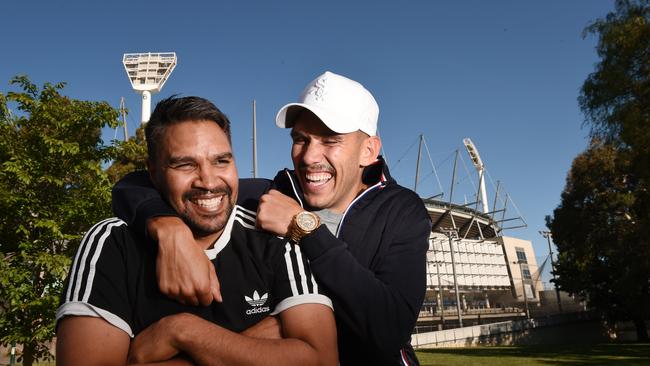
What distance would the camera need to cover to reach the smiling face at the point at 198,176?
7.42ft

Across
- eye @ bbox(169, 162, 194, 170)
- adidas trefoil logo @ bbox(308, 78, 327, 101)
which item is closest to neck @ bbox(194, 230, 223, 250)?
eye @ bbox(169, 162, 194, 170)

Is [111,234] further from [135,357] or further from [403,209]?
[403,209]

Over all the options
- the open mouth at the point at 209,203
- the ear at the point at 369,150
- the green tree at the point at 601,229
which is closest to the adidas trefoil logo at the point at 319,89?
the ear at the point at 369,150

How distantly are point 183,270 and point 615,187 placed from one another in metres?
38.6

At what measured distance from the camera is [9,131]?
10.2 meters

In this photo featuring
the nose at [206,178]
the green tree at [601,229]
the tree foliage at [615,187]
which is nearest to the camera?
the nose at [206,178]

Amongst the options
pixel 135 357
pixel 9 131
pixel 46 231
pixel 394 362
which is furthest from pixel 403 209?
pixel 9 131

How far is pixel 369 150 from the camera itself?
312 cm

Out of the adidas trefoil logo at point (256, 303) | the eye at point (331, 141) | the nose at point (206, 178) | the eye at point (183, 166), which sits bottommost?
the adidas trefoil logo at point (256, 303)

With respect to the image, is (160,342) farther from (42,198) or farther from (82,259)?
(42,198)

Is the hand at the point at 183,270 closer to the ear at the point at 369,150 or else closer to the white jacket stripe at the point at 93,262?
the white jacket stripe at the point at 93,262

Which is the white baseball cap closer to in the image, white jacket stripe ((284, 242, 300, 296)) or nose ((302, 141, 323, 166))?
nose ((302, 141, 323, 166))

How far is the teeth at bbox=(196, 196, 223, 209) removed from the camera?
7.41ft

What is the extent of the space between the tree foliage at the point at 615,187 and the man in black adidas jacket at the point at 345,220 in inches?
565
